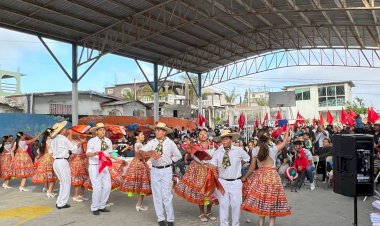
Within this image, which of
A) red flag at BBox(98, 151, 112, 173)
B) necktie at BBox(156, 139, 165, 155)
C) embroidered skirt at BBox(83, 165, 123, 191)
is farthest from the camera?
embroidered skirt at BBox(83, 165, 123, 191)

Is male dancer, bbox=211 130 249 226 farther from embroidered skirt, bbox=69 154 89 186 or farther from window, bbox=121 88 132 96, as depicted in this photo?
window, bbox=121 88 132 96

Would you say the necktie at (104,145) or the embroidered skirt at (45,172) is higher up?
the necktie at (104,145)

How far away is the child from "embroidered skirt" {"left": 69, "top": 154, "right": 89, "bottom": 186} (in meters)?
5.22

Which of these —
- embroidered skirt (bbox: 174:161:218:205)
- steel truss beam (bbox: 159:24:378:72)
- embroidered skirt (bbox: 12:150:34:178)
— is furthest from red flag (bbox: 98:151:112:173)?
steel truss beam (bbox: 159:24:378:72)

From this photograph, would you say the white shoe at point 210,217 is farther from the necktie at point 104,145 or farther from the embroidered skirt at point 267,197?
the necktie at point 104,145

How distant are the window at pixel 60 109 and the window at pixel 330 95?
33373 millimetres

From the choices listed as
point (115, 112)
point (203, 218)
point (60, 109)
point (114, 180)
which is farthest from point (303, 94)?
point (203, 218)

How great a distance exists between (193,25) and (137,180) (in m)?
13.0

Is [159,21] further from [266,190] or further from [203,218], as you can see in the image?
[266,190]

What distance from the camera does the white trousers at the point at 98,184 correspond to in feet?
22.4

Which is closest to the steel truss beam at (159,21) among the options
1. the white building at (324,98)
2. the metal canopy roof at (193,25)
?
the metal canopy roof at (193,25)

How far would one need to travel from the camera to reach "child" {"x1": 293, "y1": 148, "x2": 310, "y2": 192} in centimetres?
953

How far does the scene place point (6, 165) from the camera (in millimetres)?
10375

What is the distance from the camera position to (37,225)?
6.34 meters
